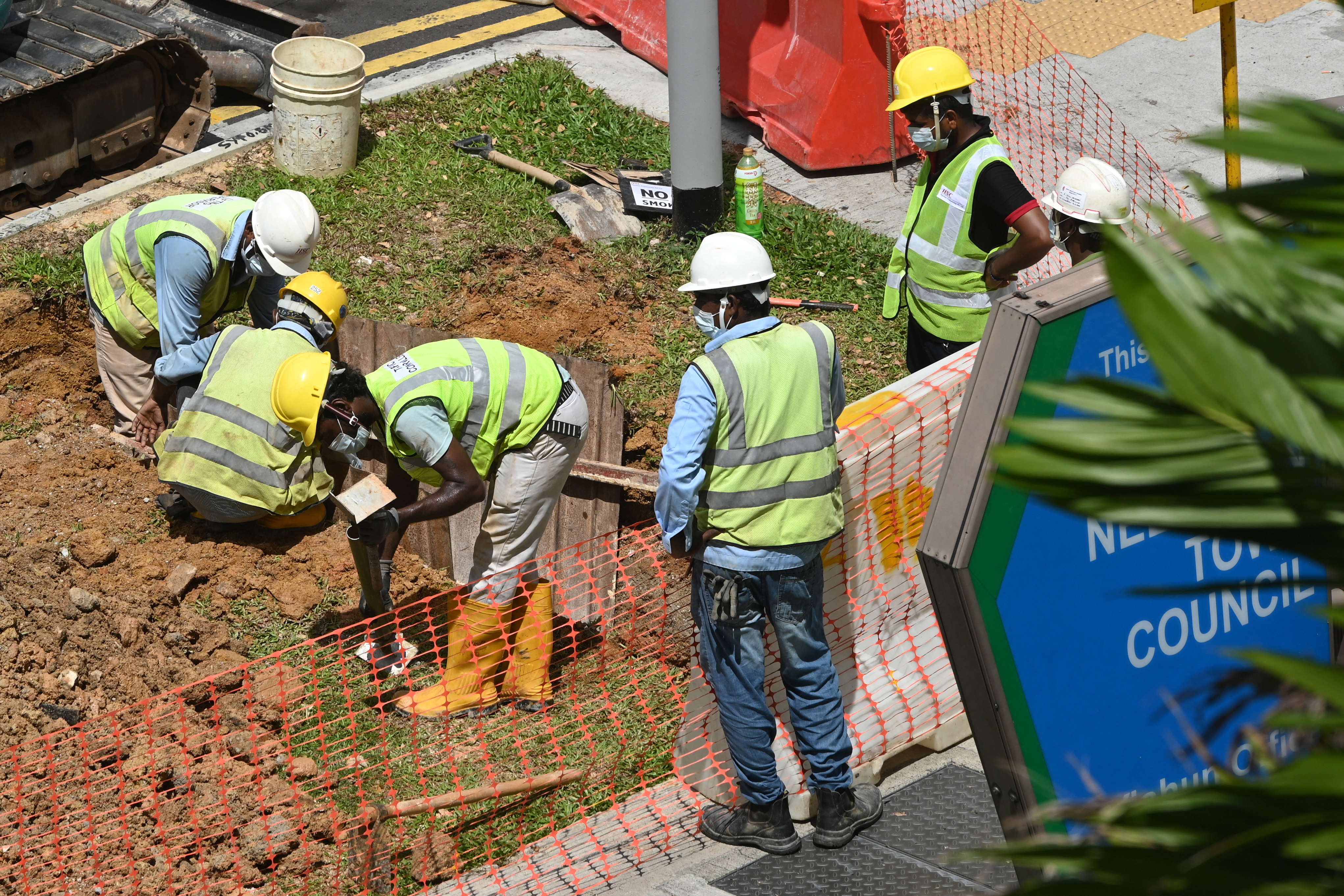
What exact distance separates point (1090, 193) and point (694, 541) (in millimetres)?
2294

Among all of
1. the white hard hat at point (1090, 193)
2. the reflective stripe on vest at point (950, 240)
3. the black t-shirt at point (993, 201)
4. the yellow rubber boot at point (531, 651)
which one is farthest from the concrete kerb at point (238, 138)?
the white hard hat at point (1090, 193)

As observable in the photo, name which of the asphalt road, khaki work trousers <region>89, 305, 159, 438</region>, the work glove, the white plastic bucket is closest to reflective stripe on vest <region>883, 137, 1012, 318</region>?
the work glove

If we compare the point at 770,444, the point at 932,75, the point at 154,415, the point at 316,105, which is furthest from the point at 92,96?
the point at 770,444

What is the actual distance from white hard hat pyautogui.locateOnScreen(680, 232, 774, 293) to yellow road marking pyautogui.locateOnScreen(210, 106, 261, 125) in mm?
7102

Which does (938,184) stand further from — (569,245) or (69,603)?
(69,603)

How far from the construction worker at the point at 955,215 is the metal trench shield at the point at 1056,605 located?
9.46 feet

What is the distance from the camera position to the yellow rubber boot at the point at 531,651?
5.84 meters

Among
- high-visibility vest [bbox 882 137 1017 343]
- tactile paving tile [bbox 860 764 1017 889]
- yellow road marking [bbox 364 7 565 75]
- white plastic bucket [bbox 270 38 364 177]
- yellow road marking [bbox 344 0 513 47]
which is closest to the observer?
tactile paving tile [bbox 860 764 1017 889]

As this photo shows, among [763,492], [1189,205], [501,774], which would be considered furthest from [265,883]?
[1189,205]

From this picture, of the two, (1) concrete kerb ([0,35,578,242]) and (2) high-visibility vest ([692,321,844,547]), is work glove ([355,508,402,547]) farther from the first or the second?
(1) concrete kerb ([0,35,578,242])

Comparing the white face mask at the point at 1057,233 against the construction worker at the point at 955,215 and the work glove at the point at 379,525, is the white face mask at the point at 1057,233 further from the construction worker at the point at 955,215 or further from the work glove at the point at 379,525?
the work glove at the point at 379,525

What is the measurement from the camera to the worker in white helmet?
17.9ft

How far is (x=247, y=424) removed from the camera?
6.25 meters

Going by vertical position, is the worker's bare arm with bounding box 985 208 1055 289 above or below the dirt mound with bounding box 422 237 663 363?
above
